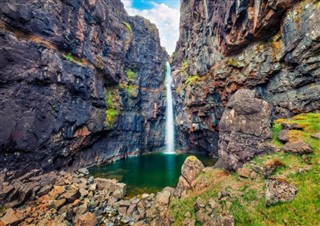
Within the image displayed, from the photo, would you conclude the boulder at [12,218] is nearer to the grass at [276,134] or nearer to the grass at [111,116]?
the grass at [276,134]

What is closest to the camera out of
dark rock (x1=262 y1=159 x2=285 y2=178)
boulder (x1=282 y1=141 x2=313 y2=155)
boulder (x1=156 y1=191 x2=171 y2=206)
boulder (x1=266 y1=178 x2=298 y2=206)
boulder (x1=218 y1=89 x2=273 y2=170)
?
boulder (x1=266 y1=178 x2=298 y2=206)

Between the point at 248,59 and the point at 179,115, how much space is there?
2272 cm

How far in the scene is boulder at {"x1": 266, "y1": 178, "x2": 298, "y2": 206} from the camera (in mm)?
6405

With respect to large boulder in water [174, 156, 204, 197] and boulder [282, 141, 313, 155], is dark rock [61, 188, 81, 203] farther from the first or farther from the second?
boulder [282, 141, 313, 155]

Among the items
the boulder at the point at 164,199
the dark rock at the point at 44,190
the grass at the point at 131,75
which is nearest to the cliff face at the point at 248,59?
the boulder at the point at 164,199

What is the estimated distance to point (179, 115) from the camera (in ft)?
139

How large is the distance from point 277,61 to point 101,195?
2218 cm

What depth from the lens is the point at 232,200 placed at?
7891 millimetres

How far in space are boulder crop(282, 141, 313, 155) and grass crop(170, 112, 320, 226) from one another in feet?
0.71

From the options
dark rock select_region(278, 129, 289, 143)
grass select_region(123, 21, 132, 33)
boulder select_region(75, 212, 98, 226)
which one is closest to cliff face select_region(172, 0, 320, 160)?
dark rock select_region(278, 129, 289, 143)

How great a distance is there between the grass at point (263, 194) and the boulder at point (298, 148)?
0.22 metres

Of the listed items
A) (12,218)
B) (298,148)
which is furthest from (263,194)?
(12,218)

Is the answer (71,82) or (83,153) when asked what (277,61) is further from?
(83,153)

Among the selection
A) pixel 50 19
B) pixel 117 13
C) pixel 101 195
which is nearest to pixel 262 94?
pixel 101 195
